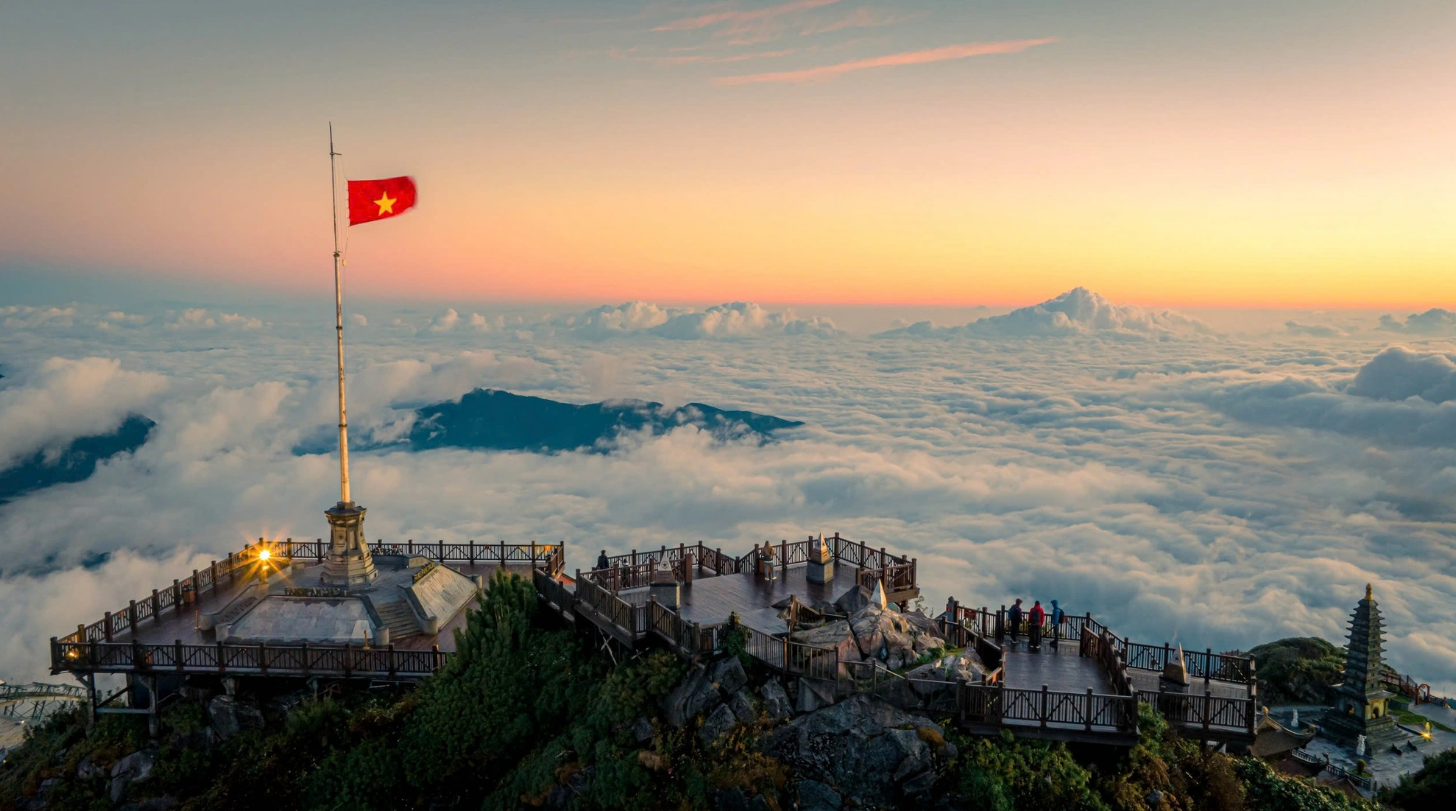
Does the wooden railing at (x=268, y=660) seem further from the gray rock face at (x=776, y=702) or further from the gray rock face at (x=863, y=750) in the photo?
the gray rock face at (x=863, y=750)

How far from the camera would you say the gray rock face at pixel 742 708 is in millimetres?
20656

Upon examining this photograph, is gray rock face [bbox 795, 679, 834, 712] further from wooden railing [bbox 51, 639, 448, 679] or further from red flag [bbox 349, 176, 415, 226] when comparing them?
red flag [bbox 349, 176, 415, 226]

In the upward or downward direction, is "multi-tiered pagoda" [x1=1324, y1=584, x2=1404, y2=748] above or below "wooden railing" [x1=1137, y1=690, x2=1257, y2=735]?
below

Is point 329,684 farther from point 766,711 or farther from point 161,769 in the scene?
point 766,711

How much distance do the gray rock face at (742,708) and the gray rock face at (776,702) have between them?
1.23ft

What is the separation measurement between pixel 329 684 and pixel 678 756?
1388cm

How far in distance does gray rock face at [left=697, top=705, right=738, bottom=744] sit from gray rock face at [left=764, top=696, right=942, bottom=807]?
3.23ft

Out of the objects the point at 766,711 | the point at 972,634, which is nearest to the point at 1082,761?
the point at 972,634

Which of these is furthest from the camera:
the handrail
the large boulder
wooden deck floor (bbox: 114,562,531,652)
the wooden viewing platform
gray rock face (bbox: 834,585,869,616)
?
the handrail

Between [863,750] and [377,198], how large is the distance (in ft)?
79.3

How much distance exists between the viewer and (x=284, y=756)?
2591 cm

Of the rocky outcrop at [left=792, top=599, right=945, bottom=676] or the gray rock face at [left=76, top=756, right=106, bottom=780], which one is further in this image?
the gray rock face at [left=76, top=756, right=106, bottom=780]

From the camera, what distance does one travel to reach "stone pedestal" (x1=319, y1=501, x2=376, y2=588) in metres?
32.3

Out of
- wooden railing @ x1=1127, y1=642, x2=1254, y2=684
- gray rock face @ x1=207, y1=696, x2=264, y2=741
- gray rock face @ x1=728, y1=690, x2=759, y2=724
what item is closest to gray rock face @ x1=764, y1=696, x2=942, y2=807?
gray rock face @ x1=728, y1=690, x2=759, y2=724
